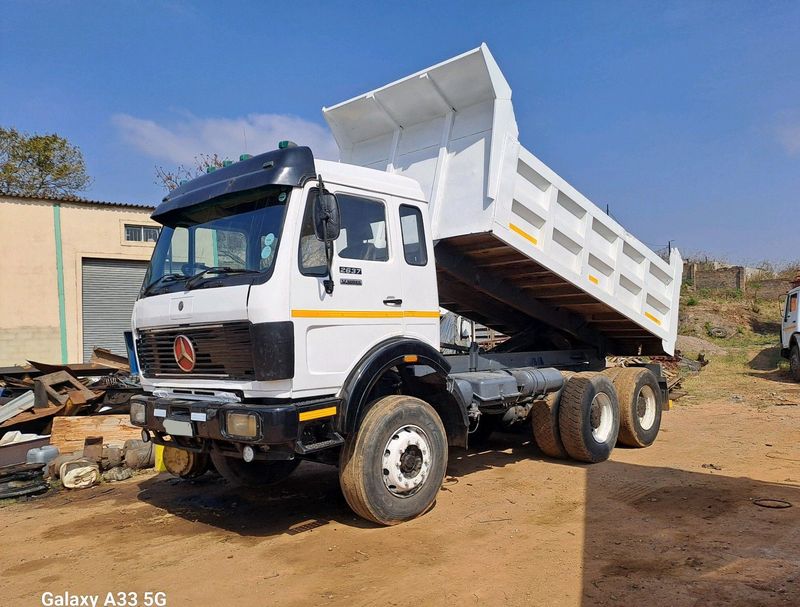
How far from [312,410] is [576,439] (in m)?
3.57

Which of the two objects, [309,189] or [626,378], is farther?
[626,378]

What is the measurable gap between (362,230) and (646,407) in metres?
5.01

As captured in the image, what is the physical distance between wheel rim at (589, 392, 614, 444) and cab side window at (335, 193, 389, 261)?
3405 mm

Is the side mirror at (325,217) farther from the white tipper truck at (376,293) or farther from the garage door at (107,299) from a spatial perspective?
the garage door at (107,299)

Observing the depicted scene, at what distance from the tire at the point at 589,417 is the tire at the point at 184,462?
3811 millimetres

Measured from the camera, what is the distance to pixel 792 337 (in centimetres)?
1538

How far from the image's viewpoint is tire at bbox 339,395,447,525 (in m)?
4.95

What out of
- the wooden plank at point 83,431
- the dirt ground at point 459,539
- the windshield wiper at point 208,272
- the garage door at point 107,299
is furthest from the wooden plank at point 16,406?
the garage door at point 107,299

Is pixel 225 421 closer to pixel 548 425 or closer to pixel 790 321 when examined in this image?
pixel 548 425

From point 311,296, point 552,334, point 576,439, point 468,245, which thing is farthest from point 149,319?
point 552,334

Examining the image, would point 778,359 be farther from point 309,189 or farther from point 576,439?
point 309,189

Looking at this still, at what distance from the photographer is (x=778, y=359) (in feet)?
60.6

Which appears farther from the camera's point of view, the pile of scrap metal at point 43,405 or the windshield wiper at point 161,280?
the pile of scrap metal at point 43,405

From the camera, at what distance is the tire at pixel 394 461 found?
16.3 feet
